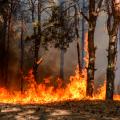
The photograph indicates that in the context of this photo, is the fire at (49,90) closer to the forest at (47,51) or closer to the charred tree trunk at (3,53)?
the forest at (47,51)

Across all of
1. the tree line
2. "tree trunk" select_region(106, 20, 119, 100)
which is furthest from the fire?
"tree trunk" select_region(106, 20, 119, 100)

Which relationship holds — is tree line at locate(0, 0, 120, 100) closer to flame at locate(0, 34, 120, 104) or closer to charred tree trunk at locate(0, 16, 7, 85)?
charred tree trunk at locate(0, 16, 7, 85)

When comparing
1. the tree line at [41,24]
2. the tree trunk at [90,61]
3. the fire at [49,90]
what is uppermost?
the tree line at [41,24]

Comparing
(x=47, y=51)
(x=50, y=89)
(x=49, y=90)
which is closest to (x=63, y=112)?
(x=49, y=90)

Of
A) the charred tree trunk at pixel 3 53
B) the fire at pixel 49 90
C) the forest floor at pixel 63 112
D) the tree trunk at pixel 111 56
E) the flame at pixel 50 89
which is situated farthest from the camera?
the charred tree trunk at pixel 3 53

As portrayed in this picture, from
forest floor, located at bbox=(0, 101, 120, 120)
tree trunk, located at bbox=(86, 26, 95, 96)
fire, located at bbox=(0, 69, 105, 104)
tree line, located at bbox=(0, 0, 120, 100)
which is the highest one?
tree line, located at bbox=(0, 0, 120, 100)

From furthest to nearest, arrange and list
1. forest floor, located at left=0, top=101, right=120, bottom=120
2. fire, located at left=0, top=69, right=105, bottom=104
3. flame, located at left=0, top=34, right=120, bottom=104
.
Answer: flame, located at left=0, top=34, right=120, bottom=104
fire, located at left=0, top=69, right=105, bottom=104
forest floor, located at left=0, top=101, right=120, bottom=120

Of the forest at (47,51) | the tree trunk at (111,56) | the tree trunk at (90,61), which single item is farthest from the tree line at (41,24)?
the tree trunk at (111,56)

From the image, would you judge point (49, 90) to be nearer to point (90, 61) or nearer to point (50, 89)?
point (50, 89)

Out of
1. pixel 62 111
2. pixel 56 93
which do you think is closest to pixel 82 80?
pixel 56 93

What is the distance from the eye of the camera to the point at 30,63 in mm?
39281

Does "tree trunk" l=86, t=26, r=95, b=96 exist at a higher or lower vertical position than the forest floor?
higher

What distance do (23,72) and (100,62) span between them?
6558 millimetres

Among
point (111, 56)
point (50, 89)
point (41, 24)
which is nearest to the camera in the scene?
point (111, 56)
